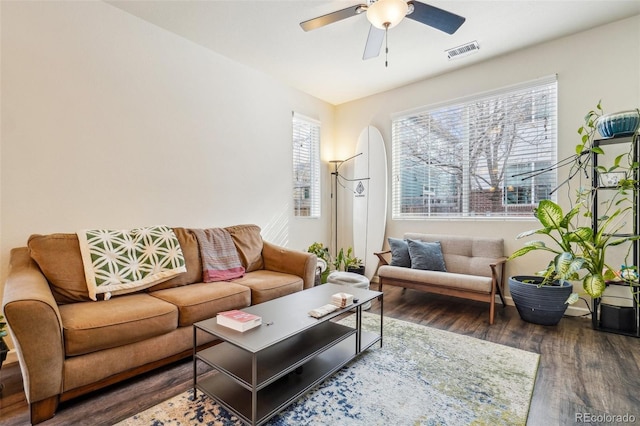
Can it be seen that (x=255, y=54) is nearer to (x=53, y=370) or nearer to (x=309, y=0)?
(x=309, y=0)

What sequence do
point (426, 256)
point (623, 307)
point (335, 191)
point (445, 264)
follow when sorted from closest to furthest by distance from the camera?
point (623, 307), point (426, 256), point (445, 264), point (335, 191)

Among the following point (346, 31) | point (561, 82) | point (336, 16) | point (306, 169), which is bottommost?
point (306, 169)

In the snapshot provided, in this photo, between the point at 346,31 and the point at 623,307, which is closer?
the point at 623,307

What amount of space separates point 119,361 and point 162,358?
27cm

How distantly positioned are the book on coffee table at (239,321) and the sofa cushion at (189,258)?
1093 millimetres

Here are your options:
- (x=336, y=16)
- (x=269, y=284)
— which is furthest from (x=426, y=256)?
(x=336, y=16)

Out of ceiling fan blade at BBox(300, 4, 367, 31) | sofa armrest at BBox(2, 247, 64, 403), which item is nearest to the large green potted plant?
ceiling fan blade at BBox(300, 4, 367, 31)

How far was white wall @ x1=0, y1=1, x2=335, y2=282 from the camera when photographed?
213 cm

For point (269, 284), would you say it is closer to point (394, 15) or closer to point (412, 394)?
point (412, 394)

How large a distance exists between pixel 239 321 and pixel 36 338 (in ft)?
3.15

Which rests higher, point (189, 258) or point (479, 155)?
point (479, 155)

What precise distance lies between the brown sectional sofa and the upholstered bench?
138cm

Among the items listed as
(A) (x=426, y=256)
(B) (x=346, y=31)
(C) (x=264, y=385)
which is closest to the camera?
(C) (x=264, y=385)

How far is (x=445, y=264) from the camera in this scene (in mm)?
3535
